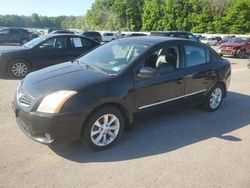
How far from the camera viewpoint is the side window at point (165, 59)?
4975 millimetres

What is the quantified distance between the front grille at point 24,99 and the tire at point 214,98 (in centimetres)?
363

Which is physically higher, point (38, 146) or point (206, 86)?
point (206, 86)

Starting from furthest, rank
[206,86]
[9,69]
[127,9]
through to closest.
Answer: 1. [127,9]
2. [9,69]
3. [206,86]

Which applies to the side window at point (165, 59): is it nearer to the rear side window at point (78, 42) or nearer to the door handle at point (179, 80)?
the door handle at point (179, 80)

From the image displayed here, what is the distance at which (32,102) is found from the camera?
3.99m

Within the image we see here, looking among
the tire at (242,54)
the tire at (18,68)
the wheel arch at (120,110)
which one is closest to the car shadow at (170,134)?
the wheel arch at (120,110)

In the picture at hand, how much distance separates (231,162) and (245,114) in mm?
2485

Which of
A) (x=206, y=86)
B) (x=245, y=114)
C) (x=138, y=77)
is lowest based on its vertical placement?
(x=245, y=114)

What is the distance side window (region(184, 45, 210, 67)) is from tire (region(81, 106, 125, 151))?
1916 mm

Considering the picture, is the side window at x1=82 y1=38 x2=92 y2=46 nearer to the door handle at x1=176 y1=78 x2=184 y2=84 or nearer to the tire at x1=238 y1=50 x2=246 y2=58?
the door handle at x1=176 y1=78 x2=184 y2=84

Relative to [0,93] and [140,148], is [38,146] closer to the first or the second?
[140,148]

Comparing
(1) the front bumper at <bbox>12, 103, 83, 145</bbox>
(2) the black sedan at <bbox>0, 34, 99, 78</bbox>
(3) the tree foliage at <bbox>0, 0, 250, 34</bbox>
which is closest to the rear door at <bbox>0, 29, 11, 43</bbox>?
(2) the black sedan at <bbox>0, 34, 99, 78</bbox>

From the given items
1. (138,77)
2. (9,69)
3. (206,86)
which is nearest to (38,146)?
(138,77)

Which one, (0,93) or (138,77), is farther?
(0,93)
